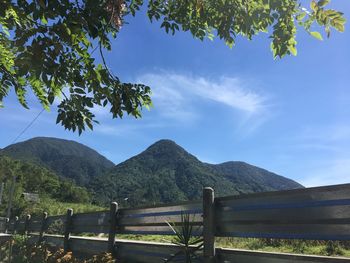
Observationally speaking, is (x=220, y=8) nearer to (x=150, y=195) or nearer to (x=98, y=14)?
(x=98, y=14)

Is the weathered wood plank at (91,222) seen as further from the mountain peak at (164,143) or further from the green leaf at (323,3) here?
the mountain peak at (164,143)

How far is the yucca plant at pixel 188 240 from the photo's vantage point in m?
7.14

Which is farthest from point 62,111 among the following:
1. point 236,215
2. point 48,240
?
point 48,240

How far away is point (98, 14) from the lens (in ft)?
14.7

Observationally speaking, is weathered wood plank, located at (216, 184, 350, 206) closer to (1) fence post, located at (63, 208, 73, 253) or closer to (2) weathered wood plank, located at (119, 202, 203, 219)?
(2) weathered wood plank, located at (119, 202, 203, 219)

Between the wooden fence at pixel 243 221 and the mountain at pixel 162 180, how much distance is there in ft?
277

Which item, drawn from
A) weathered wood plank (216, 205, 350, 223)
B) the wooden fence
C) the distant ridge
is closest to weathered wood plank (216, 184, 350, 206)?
the wooden fence

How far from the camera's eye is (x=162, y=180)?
136375mm

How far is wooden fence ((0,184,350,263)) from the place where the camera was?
5.09 m

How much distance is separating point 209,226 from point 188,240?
0.66m

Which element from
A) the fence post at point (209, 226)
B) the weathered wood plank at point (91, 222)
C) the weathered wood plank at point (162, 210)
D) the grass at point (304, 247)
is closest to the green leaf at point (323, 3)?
the fence post at point (209, 226)

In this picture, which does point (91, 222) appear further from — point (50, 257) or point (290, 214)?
point (290, 214)

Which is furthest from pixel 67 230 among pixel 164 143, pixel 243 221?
pixel 164 143

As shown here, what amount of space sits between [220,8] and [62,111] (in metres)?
2.23
